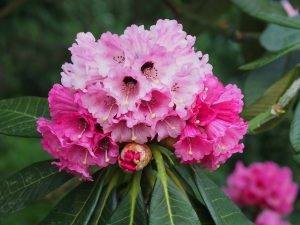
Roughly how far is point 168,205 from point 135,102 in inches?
8.3

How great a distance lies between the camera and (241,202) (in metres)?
3.11

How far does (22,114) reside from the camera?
4.95ft

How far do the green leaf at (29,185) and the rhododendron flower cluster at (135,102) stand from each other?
138mm

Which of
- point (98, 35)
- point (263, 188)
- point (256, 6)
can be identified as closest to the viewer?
point (256, 6)

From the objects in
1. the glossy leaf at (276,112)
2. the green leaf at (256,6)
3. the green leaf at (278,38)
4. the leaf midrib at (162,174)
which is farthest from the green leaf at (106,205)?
the green leaf at (256,6)

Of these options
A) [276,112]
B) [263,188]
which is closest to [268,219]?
[263,188]

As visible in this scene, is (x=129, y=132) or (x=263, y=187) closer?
(x=129, y=132)

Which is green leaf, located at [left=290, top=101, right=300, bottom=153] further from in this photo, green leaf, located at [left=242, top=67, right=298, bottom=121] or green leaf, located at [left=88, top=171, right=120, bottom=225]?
green leaf, located at [left=88, top=171, right=120, bottom=225]

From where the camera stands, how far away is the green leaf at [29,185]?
4.61 feet

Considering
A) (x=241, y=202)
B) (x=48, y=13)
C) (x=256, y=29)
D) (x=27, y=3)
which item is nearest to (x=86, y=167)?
(x=256, y=29)

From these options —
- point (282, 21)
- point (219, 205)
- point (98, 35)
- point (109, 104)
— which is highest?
point (98, 35)

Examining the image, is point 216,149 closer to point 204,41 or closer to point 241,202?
point 241,202

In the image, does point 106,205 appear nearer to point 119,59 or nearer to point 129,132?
point 129,132

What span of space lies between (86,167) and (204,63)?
0.32 metres
